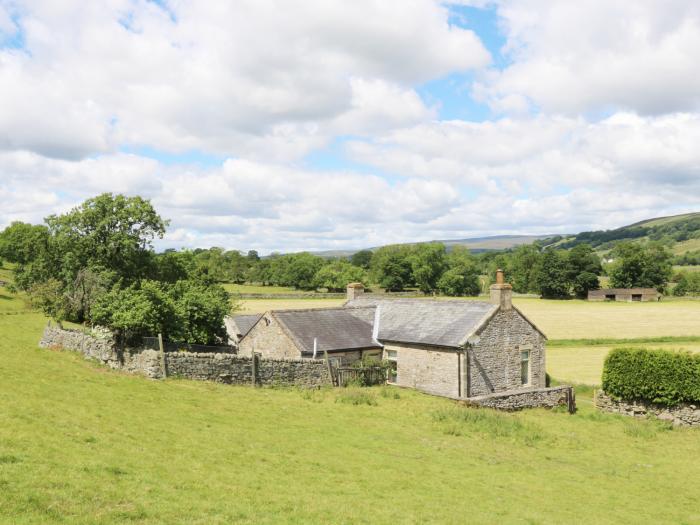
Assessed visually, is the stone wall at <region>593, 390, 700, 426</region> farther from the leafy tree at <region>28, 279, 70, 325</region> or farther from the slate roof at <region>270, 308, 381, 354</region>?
the leafy tree at <region>28, 279, 70, 325</region>

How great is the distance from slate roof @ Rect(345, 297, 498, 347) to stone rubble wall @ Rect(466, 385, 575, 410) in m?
3.58

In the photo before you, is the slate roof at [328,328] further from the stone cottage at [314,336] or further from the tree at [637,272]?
the tree at [637,272]

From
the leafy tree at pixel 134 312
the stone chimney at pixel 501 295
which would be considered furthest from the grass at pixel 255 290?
the stone chimney at pixel 501 295

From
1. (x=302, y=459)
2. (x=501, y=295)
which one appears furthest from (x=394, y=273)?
(x=302, y=459)

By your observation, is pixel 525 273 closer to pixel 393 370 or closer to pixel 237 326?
pixel 237 326

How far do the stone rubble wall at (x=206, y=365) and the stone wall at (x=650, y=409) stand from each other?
1521 cm

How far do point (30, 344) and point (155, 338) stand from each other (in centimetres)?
1020

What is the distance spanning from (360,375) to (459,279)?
109917 mm

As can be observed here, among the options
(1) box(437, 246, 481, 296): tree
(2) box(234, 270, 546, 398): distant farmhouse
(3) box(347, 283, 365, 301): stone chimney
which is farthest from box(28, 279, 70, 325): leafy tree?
(1) box(437, 246, 481, 296): tree

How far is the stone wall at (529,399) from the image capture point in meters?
26.7

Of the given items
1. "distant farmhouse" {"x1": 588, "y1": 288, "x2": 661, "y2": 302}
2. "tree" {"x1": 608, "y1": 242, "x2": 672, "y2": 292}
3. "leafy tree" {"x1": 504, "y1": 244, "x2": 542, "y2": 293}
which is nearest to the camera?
"distant farmhouse" {"x1": 588, "y1": 288, "x2": 661, "y2": 302}

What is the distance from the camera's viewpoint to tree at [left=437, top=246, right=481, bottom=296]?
136625 millimetres

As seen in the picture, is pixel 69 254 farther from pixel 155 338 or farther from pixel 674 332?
pixel 674 332

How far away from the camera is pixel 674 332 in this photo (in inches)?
2554
